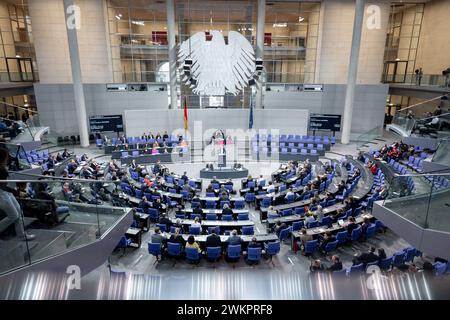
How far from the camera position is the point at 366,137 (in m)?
24.0

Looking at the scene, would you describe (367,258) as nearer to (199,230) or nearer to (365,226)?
(365,226)

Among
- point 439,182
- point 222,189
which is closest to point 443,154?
point 439,182

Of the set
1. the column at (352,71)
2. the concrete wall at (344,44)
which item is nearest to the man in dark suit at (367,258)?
the column at (352,71)

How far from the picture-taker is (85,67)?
83.2ft

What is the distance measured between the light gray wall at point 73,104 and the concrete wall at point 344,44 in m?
14.7

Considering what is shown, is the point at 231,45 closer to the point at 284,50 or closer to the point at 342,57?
the point at 284,50

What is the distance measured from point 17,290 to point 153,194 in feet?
35.1

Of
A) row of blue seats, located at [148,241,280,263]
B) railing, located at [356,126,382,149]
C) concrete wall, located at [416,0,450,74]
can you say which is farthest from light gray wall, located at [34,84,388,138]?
row of blue seats, located at [148,241,280,263]

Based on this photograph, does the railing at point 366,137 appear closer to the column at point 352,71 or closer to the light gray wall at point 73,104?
the column at point 352,71

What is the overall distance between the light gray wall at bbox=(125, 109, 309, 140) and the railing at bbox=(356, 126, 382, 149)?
427 cm

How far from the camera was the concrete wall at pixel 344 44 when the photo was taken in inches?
1003

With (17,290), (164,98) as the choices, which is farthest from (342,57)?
(17,290)

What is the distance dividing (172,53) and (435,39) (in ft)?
75.0

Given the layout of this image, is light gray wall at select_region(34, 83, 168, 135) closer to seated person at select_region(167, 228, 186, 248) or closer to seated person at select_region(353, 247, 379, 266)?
seated person at select_region(167, 228, 186, 248)
